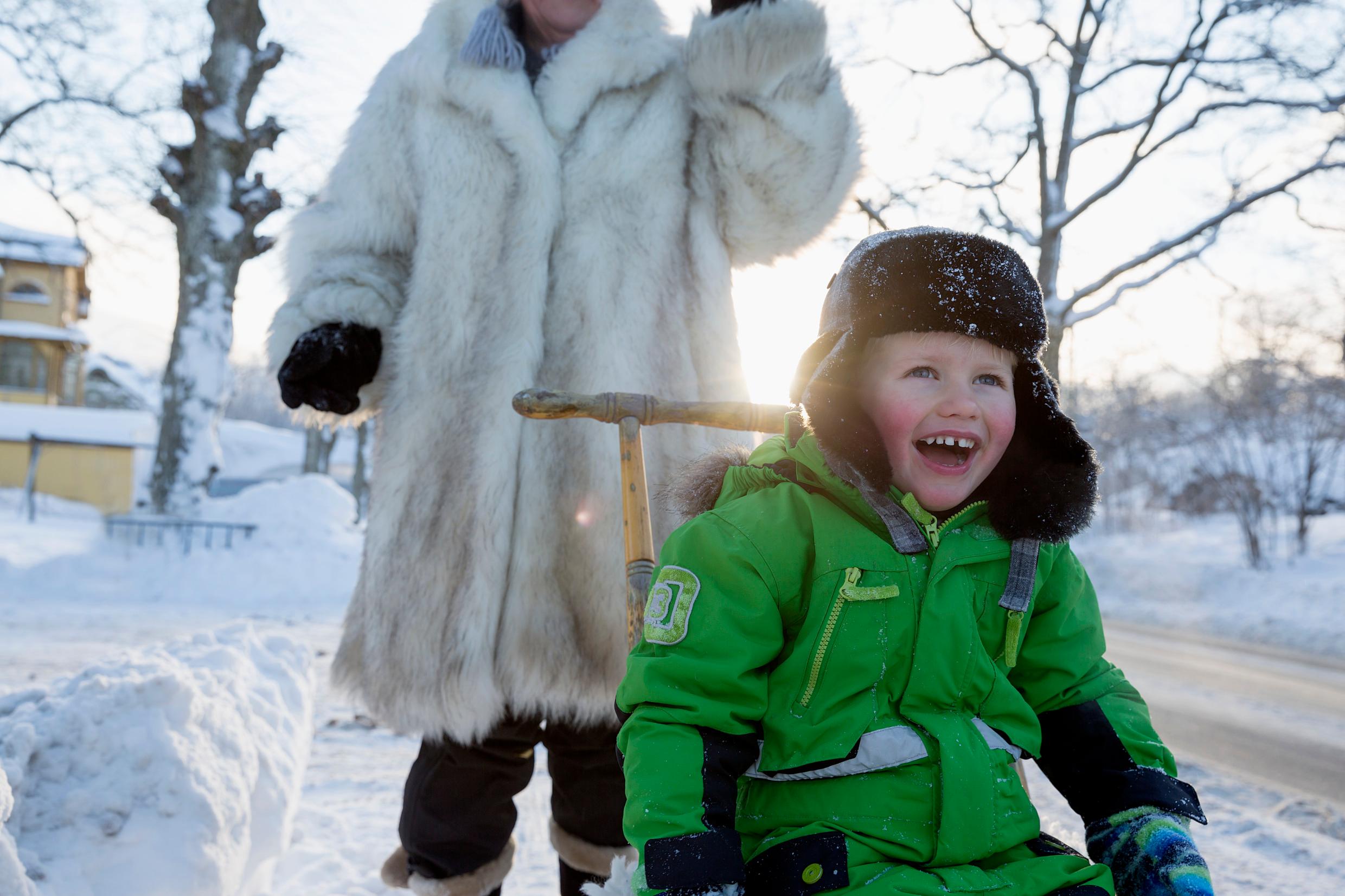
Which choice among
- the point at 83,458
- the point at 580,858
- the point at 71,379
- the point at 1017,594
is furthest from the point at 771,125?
the point at 71,379

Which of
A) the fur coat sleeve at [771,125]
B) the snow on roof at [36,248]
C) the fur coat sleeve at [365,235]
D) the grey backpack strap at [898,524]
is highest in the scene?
the snow on roof at [36,248]

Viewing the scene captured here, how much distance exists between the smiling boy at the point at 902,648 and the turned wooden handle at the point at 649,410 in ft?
0.80

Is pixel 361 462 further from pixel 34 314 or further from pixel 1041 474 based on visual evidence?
pixel 1041 474

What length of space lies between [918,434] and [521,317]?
0.86 m

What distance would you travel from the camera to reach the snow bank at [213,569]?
23.7 ft

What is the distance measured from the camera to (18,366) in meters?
23.4

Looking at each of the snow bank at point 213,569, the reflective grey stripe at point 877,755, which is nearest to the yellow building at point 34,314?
the snow bank at point 213,569

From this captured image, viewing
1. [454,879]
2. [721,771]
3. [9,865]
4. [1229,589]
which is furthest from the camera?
[1229,589]

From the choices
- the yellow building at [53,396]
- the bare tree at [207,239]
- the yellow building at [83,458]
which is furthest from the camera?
the yellow building at [53,396]

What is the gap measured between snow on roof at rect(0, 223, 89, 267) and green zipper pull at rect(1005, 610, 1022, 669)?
27.4 m

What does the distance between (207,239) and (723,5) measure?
7.85 metres

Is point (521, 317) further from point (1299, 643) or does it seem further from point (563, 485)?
point (1299, 643)

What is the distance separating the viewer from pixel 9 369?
2334 cm

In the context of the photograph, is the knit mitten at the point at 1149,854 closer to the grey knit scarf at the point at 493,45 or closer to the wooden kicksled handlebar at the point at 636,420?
the wooden kicksled handlebar at the point at 636,420
